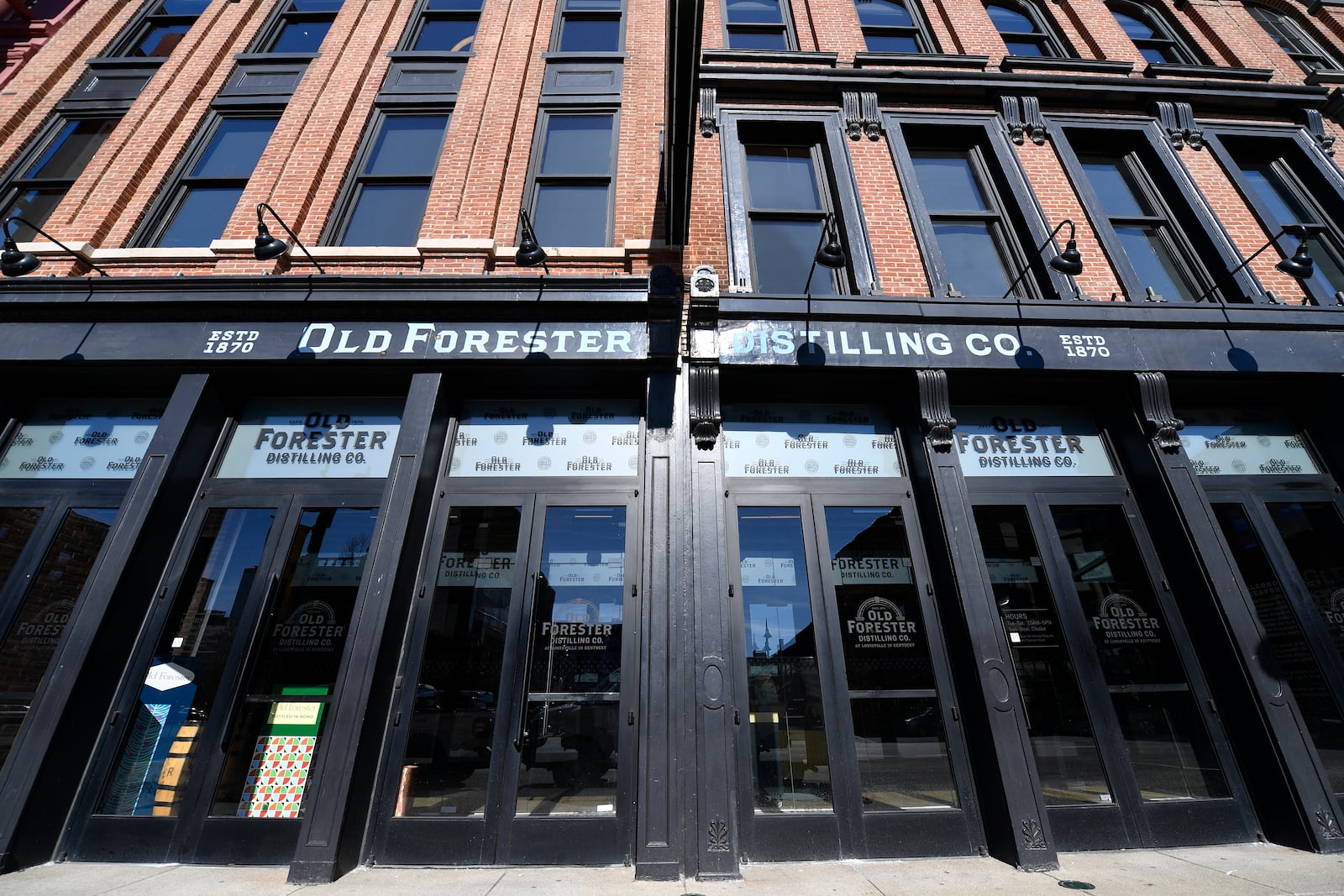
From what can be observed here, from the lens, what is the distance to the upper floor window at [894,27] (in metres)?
9.93

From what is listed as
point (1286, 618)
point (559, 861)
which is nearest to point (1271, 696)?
point (1286, 618)

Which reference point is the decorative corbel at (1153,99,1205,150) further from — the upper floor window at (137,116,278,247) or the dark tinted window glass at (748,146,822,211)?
the upper floor window at (137,116,278,247)

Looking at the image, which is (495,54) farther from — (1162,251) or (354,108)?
(1162,251)

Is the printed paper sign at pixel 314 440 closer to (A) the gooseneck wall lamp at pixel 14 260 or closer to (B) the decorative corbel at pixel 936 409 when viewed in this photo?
(A) the gooseneck wall lamp at pixel 14 260

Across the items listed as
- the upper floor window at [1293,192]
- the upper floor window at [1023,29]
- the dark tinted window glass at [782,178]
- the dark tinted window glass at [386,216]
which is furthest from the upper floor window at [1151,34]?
the dark tinted window glass at [386,216]

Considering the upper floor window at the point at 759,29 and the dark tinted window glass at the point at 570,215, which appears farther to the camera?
the upper floor window at the point at 759,29

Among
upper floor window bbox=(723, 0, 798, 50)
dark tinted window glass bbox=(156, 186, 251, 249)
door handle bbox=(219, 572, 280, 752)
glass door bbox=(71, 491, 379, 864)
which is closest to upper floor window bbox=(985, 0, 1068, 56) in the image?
upper floor window bbox=(723, 0, 798, 50)

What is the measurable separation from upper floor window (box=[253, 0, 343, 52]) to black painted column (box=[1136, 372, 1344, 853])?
13837 mm

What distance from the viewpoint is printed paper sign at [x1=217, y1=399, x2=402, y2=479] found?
6.09m

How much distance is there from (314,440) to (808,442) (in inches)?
213

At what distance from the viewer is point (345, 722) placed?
15.2 ft

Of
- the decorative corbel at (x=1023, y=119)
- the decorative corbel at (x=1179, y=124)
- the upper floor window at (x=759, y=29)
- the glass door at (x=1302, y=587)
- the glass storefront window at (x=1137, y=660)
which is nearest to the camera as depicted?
the glass storefront window at (x=1137, y=660)

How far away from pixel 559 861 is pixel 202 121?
10720 mm

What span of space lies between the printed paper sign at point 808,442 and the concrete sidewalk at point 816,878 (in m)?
3.40
